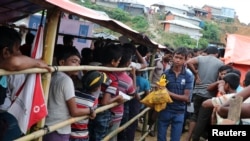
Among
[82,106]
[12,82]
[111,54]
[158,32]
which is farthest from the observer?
[158,32]

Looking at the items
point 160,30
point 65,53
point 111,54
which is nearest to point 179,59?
point 111,54

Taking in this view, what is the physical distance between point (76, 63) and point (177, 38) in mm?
43373

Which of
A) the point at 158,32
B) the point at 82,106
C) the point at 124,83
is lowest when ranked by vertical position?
the point at 82,106

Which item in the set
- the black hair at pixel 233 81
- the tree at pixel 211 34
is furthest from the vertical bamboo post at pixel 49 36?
the tree at pixel 211 34

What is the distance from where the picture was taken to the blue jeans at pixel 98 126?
360cm

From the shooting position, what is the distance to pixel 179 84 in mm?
4926

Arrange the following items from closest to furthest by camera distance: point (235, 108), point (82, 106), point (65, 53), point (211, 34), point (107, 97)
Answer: point (235, 108)
point (65, 53)
point (82, 106)
point (107, 97)
point (211, 34)

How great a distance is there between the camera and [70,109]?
9.14 ft

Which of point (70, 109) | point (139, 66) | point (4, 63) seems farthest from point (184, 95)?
point (4, 63)

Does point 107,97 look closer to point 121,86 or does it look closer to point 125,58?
point 121,86

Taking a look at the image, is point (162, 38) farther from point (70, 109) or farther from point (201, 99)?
point (70, 109)

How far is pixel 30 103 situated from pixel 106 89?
55.0 inches

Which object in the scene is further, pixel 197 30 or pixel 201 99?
pixel 197 30

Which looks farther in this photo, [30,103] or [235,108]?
[30,103]
